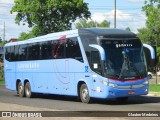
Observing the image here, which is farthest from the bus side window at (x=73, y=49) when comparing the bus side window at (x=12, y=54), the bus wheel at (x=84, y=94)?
the bus side window at (x=12, y=54)

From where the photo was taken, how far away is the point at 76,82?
77.7 ft

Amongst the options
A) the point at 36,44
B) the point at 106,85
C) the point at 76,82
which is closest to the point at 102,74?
the point at 106,85

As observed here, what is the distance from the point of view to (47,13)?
220ft

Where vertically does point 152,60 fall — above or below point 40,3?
below

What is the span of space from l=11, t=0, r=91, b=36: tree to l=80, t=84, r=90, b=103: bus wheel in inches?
1720

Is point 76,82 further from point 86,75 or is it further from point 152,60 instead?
point 152,60

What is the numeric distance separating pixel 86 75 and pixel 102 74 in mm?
1253

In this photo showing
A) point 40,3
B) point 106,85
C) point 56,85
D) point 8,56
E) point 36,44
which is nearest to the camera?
point 106,85

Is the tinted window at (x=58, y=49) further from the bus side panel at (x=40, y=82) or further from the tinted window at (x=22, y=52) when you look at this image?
the tinted window at (x=22, y=52)

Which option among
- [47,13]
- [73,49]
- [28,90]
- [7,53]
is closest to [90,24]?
[47,13]

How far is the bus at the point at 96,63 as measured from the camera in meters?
21.6

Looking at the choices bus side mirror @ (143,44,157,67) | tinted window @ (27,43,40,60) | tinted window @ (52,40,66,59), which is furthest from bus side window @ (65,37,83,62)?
tinted window @ (27,43,40,60)

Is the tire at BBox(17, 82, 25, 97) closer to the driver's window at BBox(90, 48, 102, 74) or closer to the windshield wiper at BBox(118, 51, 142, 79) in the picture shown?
the driver's window at BBox(90, 48, 102, 74)

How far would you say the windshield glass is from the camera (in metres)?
21.6
